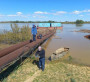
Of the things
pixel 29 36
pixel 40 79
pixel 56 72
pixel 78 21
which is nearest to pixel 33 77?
pixel 40 79

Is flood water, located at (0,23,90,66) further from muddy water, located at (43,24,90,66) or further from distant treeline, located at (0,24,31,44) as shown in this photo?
distant treeline, located at (0,24,31,44)

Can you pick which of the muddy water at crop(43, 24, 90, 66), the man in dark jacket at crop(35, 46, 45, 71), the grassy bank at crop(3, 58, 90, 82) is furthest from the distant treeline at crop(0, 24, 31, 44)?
the man in dark jacket at crop(35, 46, 45, 71)

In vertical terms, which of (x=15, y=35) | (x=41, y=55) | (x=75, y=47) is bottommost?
(x=75, y=47)

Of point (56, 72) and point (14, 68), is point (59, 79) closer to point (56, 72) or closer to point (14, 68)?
point (56, 72)

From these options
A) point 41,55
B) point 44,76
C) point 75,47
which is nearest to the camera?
point 44,76

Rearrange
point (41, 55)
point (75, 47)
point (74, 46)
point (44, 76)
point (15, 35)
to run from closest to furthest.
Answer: point (44, 76), point (41, 55), point (75, 47), point (74, 46), point (15, 35)

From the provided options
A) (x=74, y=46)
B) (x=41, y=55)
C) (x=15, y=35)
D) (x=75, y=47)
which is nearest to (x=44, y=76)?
(x=41, y=55)

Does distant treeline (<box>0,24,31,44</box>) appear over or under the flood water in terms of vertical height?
over

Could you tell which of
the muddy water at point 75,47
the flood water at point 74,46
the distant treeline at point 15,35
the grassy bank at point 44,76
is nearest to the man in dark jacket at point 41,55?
the grassy bank at point 44,76

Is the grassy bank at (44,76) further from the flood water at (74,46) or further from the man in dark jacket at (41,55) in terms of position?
the flood water at (74,46)

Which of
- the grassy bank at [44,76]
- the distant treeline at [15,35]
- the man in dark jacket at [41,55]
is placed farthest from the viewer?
the distant treeline at [15,35]

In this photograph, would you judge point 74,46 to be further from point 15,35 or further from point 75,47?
point 15,35

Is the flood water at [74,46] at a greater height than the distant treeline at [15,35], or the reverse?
the distant treeline at [15,35]

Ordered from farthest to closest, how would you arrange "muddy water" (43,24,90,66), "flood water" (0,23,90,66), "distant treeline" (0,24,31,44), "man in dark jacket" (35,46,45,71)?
"distant treeline" (0,24,31,44), "flood water" (0,23,90,66), "muddy water" (43,24,90,66), "man in dark jacket" (35,46,45,71)
